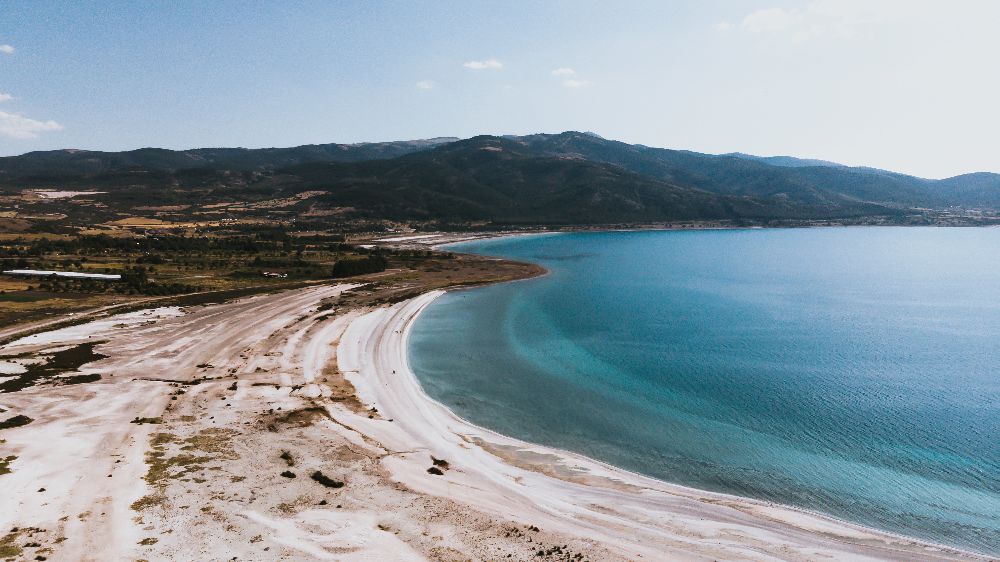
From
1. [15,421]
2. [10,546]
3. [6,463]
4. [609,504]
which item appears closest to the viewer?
[10,546]

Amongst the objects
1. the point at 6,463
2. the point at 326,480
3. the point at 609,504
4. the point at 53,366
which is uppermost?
the point at 53,366

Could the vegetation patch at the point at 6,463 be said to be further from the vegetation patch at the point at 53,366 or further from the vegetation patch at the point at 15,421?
the vegetation patch at the point at 53,366

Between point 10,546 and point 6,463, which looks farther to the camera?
point 6,463

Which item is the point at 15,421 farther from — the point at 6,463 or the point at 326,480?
the point at 326,480

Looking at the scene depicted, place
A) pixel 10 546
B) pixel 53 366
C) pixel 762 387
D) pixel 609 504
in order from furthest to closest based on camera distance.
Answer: pixel 762 387
pixel 53 366
pixel 609 504
pixel 10 546

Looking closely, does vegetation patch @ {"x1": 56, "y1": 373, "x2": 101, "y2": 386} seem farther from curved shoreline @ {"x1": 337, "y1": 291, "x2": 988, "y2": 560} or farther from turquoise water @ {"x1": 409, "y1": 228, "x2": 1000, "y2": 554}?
turquoise water @ {"x1": 409, "y1": 228, "x2": 1000, "y2": 554}

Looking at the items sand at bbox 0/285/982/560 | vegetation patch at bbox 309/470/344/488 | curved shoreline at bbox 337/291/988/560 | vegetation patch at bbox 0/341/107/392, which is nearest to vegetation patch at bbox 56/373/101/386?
vegetation patch at bbox 0/341/107/392

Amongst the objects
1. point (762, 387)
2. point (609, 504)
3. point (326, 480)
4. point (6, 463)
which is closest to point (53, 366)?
point (6, 463)
